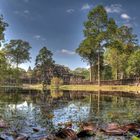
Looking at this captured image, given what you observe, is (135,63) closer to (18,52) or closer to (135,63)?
(135,63)

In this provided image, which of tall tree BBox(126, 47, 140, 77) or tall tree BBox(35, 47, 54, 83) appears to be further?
tall tree BBox(35, 47, 54, 83)

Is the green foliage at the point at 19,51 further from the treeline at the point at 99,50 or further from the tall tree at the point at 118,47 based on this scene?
the tall tree at the point at 118,47

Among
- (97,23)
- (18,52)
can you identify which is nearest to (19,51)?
(18,52)

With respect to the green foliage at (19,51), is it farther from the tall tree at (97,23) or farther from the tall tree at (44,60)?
the tall tree at (97,23)

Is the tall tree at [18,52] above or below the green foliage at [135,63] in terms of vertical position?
above

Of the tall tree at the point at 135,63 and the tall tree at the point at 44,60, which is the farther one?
the tall tree at the point at 44,60

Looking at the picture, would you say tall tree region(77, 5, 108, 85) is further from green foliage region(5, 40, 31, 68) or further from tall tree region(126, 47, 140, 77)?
green foliage region(5, 40, 31, 68)

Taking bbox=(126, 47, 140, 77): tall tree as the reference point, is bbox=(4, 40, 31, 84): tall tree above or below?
above

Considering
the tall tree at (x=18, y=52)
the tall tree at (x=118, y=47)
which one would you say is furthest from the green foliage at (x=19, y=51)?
the tall tree at (x=118, y=47)

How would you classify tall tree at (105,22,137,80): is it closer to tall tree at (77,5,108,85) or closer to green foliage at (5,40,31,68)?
tall tree at (77,5,108,85)

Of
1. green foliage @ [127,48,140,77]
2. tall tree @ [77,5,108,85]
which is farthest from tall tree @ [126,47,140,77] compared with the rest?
tall tree @ [77,5,108,85]

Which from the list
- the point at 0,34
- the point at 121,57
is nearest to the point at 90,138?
the point at 0,34

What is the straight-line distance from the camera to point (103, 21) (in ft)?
225

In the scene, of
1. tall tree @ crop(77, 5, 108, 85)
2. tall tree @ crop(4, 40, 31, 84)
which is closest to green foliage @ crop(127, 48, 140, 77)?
tall tree @ crop(77, 5, 108, 85)
